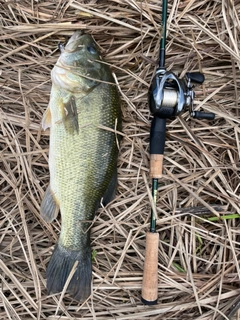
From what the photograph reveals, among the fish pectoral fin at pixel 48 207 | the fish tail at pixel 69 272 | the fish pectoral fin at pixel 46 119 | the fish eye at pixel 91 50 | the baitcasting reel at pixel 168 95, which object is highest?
the fish eye at pixel 91 50

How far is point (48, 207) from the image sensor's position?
Answer: 2342mm

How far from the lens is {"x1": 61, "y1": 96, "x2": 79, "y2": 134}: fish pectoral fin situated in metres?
2.14

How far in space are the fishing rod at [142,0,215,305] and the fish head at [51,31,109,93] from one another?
0.36 metres

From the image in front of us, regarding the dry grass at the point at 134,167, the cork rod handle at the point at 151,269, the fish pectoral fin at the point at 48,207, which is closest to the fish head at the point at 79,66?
the dry grass at the point at 134,167

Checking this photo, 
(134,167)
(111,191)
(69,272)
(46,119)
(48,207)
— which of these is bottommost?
(69,272)

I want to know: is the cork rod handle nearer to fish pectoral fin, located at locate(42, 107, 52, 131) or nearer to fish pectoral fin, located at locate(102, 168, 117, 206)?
fish pectoral fin, located at locate(102, 168, 117, 206)

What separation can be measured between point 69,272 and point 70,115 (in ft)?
3.31

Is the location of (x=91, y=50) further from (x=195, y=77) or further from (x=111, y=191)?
(x=111, y=191)

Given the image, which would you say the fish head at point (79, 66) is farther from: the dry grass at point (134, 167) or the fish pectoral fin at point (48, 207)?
the fish pectoral fin at point (48, 207)

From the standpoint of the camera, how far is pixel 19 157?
2.42 m

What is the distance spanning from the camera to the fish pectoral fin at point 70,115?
214 cm

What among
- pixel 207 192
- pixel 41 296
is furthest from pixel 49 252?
pixel 207 192

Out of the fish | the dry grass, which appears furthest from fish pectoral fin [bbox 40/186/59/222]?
the dry grass

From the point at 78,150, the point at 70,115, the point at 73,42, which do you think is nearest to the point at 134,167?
the point at 78,150
